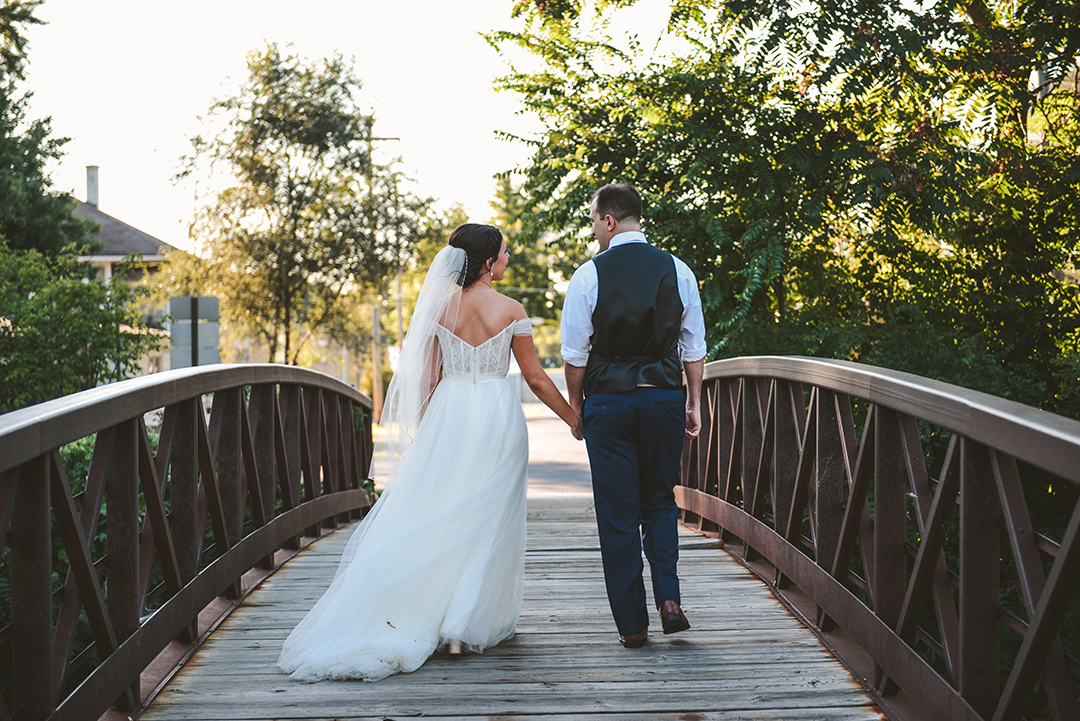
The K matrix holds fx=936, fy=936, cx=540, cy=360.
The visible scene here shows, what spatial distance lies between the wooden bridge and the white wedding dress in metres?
0.13

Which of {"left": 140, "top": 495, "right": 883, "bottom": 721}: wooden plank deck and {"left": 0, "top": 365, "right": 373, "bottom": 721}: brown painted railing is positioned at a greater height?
{"left": 0, "top": 365, "right": 373, "bottom": 721}: brown painted railing

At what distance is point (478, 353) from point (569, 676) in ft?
4.76

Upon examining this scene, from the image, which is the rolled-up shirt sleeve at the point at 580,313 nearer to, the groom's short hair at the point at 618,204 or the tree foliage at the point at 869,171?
the groom's short hair at the point at 618,204

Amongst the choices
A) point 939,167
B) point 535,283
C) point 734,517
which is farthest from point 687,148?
point 535,283

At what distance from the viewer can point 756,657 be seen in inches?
146

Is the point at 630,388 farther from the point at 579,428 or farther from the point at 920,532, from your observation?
the point at 920,532

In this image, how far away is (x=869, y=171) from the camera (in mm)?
6891

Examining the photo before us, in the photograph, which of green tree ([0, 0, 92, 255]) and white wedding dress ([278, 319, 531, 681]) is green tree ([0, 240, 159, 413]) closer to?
white wedding dress ([278, 319, 531, 681])

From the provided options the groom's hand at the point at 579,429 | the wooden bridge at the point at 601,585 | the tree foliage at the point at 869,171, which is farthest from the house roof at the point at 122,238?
the groom's hand at the point at 579,429

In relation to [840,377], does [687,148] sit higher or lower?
higher

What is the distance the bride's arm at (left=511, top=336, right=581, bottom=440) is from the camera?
13.5ft

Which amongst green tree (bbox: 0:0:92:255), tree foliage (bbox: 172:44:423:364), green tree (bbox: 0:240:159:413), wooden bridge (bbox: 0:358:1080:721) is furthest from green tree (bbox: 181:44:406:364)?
wooden bridge (bbox: 0:358:1080:721)

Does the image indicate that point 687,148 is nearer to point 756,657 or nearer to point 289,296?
point 756,657

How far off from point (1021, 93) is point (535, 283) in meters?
54.4
